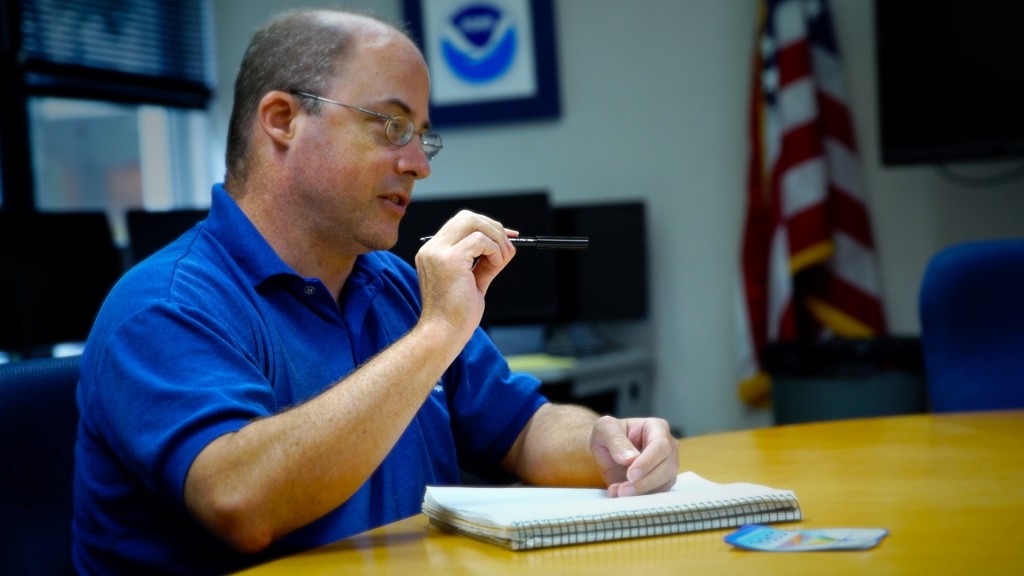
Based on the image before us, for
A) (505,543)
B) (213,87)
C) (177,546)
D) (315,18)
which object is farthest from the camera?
(213,87)

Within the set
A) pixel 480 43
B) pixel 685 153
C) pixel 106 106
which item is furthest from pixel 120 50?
pixel 685 153

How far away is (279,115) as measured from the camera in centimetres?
149

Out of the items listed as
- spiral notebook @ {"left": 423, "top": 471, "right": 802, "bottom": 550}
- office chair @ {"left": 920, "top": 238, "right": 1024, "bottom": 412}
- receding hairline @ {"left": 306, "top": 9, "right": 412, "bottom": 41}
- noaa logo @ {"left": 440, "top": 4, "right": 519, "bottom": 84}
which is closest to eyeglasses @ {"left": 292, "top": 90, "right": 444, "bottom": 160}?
receding hairline @ {"left": 306, "top": 9, "right": 412, "bottom": 41}

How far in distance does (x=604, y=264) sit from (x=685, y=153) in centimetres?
50

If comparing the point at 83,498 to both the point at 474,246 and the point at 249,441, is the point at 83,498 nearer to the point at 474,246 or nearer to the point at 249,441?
the point at 249,441

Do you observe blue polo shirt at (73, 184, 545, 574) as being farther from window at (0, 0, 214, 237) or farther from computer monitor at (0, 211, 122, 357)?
window at (0, 0, 214, 237)

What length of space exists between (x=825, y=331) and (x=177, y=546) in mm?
2870

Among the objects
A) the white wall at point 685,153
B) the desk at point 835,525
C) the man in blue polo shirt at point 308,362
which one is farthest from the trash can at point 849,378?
the man in blue polo shirt at point 308,362

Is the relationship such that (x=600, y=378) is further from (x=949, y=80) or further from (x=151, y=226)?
(x=151, y=226)

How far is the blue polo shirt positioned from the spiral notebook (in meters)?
0.22

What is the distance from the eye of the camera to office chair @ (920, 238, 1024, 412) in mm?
2273

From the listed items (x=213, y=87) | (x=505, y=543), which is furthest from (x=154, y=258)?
(x=213, y=87)

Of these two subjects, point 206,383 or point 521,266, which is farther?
point 521,266

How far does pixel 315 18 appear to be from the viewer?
1520mm
